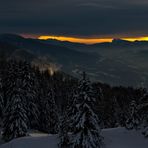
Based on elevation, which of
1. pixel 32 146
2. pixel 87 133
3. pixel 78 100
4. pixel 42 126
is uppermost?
pixel 78 100

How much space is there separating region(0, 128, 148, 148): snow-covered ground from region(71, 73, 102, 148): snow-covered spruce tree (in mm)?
4841

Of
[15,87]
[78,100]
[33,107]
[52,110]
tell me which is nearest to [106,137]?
[78,100]

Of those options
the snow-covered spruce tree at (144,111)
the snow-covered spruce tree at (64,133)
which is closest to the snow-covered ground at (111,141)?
the snow-covered spruce tree at (144,111)

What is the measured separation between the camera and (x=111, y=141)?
179 feet

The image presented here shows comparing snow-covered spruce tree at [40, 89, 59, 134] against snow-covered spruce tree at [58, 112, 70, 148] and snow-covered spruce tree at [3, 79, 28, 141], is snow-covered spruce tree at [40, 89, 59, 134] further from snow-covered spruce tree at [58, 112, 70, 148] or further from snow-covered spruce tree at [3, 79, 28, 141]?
snow-covered spruce tree at [58, 112, 70, 148]

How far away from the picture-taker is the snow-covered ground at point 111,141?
176ft

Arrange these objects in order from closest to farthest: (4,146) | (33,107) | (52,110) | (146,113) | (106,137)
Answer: (146,113)
(106,137)
(4,146)
(33,107)
(52,110)

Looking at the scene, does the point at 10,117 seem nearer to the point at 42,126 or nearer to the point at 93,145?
the point at 93,145

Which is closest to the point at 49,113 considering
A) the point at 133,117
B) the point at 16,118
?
the point at 16,118

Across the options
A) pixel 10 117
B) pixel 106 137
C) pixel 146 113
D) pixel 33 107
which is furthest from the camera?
pixel 33 107

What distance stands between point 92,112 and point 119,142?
8.91 meters

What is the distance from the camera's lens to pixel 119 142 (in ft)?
179

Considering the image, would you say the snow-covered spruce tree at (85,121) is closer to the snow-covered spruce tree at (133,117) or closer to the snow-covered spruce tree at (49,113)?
the snow-covered spruce tree at (133,117)

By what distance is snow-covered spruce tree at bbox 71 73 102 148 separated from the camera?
1874 inches
